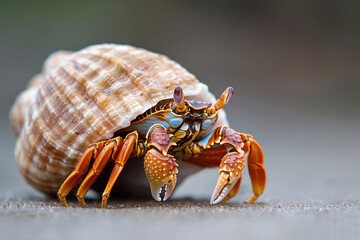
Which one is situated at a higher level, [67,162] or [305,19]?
[305,19]

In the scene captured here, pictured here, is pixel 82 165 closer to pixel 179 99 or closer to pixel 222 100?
pixel 179 99

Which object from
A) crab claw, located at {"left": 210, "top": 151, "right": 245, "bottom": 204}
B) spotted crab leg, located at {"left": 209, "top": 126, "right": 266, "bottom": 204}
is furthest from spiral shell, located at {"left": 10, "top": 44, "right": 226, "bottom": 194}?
crab claw, located at {"left": 210, "top": 151, "right": 245, "bottom": 204}

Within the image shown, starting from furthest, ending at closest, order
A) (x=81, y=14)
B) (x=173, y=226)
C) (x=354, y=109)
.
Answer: (x=81, y=14) → (x=354, y=109) → (x=173, y=226)

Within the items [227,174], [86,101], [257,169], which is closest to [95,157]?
[86,101]

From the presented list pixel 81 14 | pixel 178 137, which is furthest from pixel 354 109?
pixel 178 137

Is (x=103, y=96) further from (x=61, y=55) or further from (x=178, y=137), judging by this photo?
(x=61, y=55)

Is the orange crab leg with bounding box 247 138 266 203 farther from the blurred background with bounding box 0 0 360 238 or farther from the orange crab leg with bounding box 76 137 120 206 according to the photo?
the blurred background with bounding box 0 0 360 238
